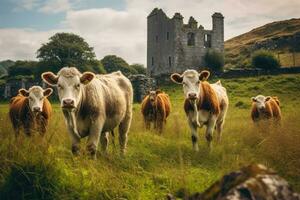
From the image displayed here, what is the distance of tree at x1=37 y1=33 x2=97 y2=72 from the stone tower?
9.99 metres

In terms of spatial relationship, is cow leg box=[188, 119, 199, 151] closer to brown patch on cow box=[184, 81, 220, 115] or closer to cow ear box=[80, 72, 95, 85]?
brown patch on cow box=[184, 81, 220, 115]

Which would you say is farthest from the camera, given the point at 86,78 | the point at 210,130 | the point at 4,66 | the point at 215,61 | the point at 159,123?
the point at 4,66

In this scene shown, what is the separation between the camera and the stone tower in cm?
6128

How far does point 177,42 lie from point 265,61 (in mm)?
15898

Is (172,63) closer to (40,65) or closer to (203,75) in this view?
(40,65)

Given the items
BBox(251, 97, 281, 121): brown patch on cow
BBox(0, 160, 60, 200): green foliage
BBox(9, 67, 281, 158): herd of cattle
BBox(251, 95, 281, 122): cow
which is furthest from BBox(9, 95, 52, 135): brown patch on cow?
BBox(251, 97, 281, 121): brown patch on cow

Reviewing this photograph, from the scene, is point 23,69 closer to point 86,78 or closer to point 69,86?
point 86,78

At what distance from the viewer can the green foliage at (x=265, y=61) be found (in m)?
48.1

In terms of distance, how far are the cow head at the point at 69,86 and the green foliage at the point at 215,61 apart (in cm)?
5375

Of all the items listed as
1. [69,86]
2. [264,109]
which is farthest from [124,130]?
[264,109]

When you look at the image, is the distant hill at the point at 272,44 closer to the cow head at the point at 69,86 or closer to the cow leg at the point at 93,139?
the cow leg at the point at 93,139

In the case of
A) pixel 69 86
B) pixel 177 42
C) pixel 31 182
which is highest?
pixel 177 42

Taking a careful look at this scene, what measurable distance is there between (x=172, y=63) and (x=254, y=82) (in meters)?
22.7

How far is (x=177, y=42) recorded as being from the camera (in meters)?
61.2
